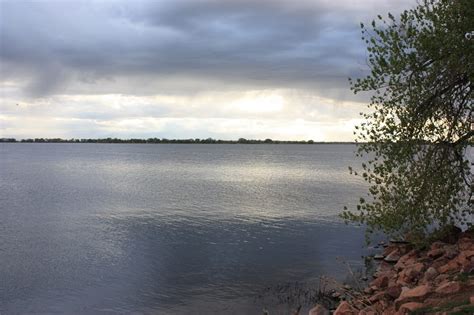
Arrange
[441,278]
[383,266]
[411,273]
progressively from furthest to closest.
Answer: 1. [383,266]
2. [411,273]
3. [441,278]

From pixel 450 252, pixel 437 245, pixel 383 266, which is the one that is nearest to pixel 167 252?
pixel 383 266

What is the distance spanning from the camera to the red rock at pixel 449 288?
44.1 ft

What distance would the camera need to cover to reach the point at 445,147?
20.6 meters

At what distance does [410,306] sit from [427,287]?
1.36 meters

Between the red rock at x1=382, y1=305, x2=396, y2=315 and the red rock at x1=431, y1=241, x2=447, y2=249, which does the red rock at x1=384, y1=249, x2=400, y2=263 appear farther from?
the red rock at x1=382, y1=305, x2=396, y2=315

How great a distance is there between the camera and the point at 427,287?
14406 millimetres

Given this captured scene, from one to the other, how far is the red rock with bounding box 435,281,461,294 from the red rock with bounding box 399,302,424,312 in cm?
85

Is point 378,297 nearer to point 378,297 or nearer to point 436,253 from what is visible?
point 378,297

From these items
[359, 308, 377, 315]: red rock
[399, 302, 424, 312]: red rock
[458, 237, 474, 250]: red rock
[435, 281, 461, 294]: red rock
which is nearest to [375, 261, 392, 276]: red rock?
[458, 237, 474, 250]: red rock

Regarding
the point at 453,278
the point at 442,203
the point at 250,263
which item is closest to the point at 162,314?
the point at 250,263

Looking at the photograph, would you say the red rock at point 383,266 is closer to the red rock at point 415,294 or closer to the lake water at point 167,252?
the lake water at point 167,252

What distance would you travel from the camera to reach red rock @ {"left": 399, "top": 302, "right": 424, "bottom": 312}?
43.5 feet

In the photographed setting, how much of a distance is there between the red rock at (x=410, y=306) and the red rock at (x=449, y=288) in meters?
0.85

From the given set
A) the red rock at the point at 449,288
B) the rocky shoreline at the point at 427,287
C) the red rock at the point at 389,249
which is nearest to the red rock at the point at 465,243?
the rocky shoreline at the point at 427,287
